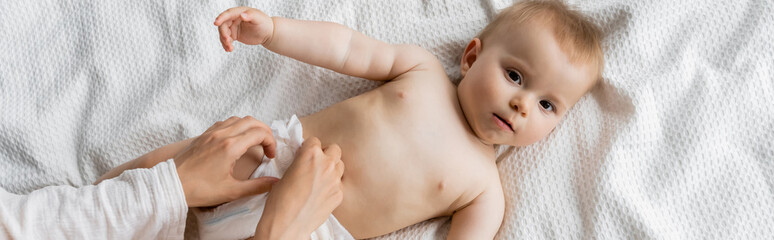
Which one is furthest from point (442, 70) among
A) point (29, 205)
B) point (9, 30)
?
point (9, 30)

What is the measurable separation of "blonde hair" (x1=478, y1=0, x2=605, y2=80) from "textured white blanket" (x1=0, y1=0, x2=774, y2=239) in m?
0.07

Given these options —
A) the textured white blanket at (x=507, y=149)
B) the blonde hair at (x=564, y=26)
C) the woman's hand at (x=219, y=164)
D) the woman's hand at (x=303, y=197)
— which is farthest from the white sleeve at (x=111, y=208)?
the blonde hair at (x=564, y=26)

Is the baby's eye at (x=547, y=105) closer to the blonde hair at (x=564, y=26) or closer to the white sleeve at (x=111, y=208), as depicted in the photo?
the blonde hair at (x=564, y=26)

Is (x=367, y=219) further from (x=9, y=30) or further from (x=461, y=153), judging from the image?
(x=9, y=30)

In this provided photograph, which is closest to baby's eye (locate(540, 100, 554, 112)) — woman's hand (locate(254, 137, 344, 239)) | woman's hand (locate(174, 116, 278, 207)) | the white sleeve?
woman's hand (locate(254, 137, 344, 239))

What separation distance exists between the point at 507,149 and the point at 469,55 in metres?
0.21

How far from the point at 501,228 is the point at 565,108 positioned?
272mm

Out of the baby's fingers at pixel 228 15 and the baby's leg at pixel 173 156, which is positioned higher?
the baby's fingers at pixel 228 15

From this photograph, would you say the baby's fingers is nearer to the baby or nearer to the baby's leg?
the baby

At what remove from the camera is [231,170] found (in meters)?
1.15

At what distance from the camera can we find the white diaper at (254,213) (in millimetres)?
1167

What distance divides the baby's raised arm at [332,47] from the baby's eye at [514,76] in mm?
174

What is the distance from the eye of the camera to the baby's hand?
1.16 m

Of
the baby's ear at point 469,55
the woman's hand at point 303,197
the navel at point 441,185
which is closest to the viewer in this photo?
the woman's hand at point 303,197
